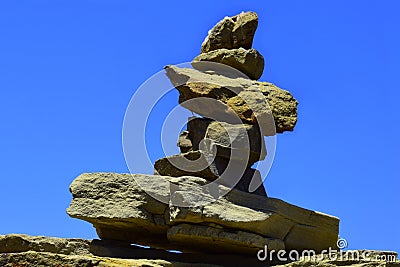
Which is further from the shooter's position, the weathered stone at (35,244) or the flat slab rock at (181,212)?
the flat slab rock at (181,212)

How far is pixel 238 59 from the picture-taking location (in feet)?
57.0

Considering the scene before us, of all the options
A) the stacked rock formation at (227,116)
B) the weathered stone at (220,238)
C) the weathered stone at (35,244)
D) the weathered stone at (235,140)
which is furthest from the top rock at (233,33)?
the weathered stone at (35,244)

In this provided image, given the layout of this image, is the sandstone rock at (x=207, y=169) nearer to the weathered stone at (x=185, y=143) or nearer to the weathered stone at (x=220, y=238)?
the weathered stone at (x=185, y=143)

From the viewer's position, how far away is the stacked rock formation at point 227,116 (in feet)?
53.7

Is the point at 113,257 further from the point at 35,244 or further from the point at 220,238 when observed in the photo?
the point at 220,238

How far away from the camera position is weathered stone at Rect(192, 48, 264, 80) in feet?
57.0

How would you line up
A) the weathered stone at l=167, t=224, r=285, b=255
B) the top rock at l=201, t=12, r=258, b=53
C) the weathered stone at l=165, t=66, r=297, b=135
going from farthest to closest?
the top rock at l=201, t=12, r=258, b=53 < the weathered stone at l=165, t=66, r=297, b=135 < the weathered stone at l=167, t=224, r=285, b=255

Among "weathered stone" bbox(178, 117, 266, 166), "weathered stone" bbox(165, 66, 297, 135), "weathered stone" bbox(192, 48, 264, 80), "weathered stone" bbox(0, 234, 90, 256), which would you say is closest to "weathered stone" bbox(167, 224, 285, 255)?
"weathered stone" bbox(178, 117, 266, 166)

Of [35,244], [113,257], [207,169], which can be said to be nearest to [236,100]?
[207,169]

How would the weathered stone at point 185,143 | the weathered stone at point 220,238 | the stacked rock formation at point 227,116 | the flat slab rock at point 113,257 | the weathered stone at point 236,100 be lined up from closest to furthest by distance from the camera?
1. the flat slab rock at point 113,257
2. the weathered stone at point 220,238
3. the stacked rock formation at point 227,116
4. the weathered stone at point 236,100
5. the weathered stone at point 185,143

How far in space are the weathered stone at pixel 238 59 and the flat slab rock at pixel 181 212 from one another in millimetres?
3029

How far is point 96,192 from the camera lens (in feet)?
50.6

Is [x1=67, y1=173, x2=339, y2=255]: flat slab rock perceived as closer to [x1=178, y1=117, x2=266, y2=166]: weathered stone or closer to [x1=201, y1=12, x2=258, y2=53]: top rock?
[x1=178, y1=117, x2=266, y2=166]: weathered stone

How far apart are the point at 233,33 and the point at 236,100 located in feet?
6.58
